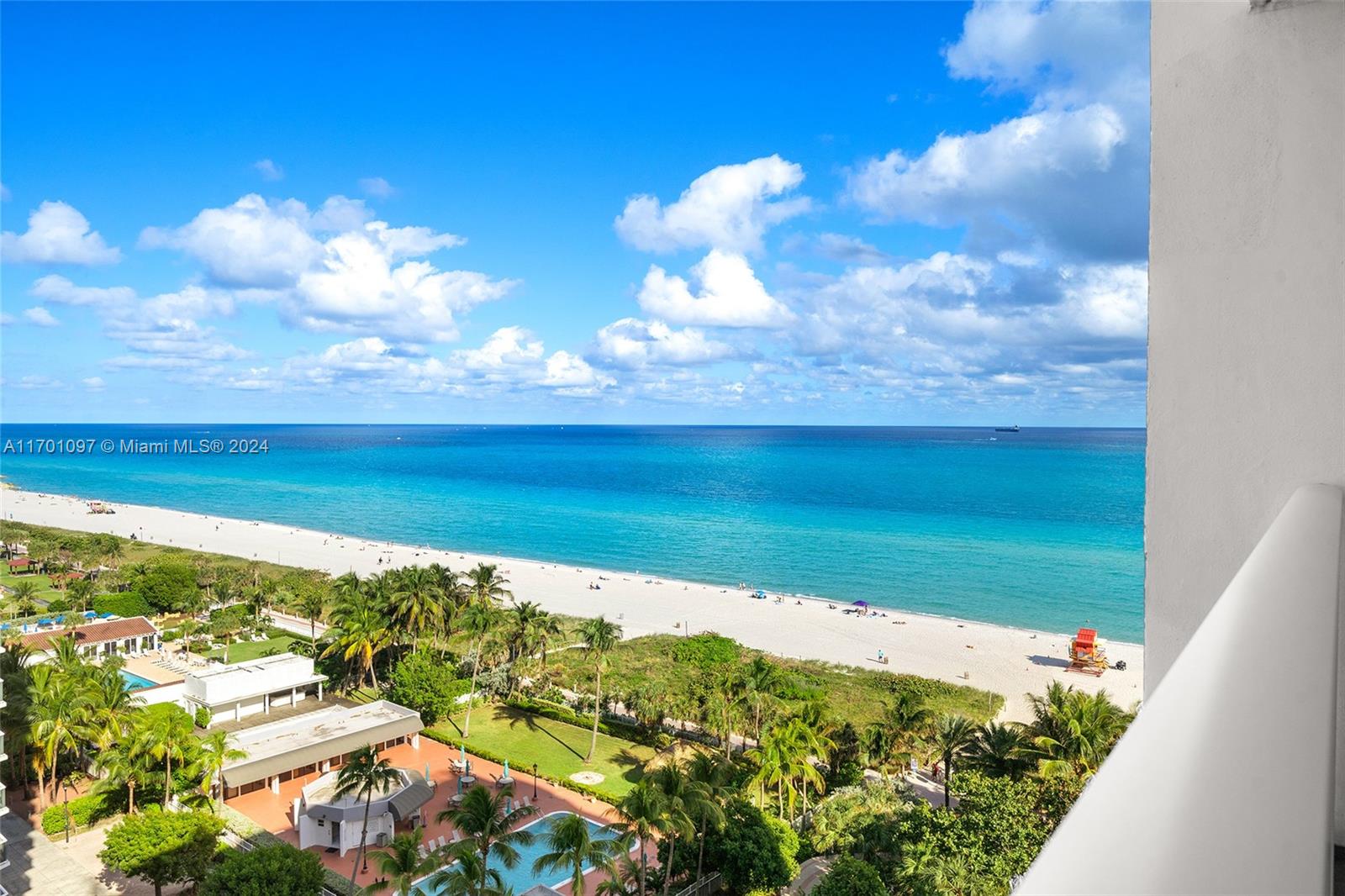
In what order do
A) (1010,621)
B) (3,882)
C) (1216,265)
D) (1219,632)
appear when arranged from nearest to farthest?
(1219,632)
(1216,265)
(3,882)
(1010,621)

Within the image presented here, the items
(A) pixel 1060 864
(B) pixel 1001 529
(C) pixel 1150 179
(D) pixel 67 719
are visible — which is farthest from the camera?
(B) pixel 1001 529

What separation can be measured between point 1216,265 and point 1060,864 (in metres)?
2.51

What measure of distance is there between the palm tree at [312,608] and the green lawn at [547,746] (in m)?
10.9

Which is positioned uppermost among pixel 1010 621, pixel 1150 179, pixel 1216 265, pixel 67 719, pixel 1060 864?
pixel 1150 179

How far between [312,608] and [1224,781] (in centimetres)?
3792

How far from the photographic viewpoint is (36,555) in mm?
45844

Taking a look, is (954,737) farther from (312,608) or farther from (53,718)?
→ (312,608)

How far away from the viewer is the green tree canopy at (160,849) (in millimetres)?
14484

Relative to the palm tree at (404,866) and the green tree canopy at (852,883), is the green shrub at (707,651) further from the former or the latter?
the palm tree at (404,866)

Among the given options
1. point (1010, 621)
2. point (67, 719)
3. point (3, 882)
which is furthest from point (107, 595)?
point (1010, 621)

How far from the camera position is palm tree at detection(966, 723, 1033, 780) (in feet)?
54.2

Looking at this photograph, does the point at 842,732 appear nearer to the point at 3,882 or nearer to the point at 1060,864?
the point at 3,882


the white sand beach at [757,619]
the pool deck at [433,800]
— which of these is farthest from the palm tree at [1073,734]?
the white sand beach at [757,619]

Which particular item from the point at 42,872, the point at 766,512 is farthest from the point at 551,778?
the point at 766,512
